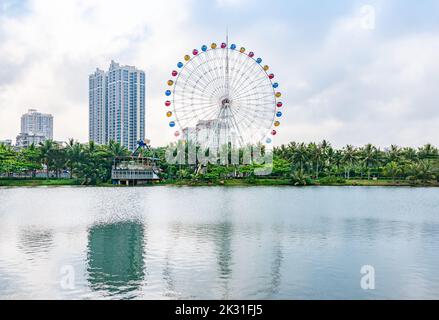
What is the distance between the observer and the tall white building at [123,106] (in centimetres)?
18325

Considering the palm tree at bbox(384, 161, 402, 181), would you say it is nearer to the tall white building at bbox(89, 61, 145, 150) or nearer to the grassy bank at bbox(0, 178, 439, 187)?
the grassy bank at bbox(0, 178, 439, 187)

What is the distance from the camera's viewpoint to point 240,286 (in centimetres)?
1670

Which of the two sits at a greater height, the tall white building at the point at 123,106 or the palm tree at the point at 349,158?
the tall white building at the point at 123,106

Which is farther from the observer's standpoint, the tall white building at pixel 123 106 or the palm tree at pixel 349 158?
the tall white building at pixel 123 106

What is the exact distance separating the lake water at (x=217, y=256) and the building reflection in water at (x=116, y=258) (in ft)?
0.16

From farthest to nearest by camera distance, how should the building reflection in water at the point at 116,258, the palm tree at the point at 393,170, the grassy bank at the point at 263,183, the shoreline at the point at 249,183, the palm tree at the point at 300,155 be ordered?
the palm tree at the point at 300,155 → the palm tree at the point at 393,170 → the grassy bank at the point at 263,183 → the shoreline at the point at 249,183 → the building reflection in water at the point at 116,258

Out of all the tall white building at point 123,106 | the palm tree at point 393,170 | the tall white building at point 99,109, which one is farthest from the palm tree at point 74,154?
the tall white building at point 99,109

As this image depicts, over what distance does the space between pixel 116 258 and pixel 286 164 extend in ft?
267

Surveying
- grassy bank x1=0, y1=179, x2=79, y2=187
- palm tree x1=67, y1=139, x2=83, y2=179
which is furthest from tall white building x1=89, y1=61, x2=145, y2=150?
grassy bank x1=0, y1=179, x2=79, y2=187

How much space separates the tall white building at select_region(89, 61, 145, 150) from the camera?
183 metres

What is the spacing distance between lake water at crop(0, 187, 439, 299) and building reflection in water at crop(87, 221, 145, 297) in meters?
0.05

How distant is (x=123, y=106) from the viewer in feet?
604

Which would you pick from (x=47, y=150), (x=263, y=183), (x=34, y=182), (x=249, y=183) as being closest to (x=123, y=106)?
(x=47, y=150)

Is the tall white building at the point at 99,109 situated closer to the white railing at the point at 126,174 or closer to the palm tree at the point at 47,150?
the palm tree at the point at 47,150
